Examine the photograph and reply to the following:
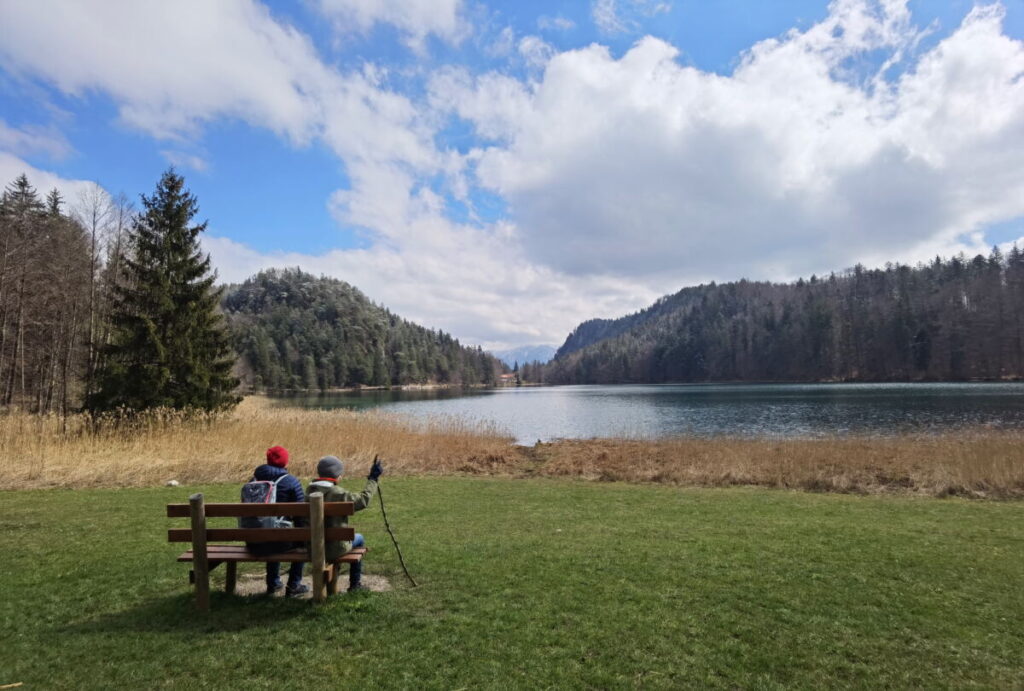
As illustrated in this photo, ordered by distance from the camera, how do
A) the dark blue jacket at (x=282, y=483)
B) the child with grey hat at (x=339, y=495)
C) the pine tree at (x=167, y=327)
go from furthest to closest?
the pine tree at (x=167, y=327)
the dark blue jacket at (x=282, y=483)
the child with grey hat at (x=339, y=495)

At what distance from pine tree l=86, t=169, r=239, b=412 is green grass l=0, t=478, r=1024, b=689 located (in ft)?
46.0

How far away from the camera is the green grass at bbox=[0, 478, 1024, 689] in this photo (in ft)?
13.9

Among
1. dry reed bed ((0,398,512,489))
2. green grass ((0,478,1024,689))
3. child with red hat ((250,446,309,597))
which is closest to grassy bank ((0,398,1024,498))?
dry reed bed ((0,398,512,489))

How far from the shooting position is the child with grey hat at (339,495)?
5453mm

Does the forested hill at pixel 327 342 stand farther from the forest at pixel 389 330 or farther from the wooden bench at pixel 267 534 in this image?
the wooden bench at pixel 267 534

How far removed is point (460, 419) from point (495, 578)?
69.0ft

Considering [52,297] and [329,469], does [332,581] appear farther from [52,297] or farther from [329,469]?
[52,297]

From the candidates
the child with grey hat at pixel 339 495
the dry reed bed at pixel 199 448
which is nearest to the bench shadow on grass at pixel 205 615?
the child with grey hat at pixel 339 495

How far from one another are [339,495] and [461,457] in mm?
14647

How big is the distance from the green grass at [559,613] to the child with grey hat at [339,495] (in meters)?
0.32

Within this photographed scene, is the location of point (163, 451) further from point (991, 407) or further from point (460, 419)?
point (991, 407)

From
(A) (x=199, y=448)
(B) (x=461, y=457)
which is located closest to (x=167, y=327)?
(A) (x=199, y=448)

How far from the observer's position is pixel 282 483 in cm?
577

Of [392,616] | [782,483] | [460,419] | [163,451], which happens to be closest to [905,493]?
[782,483]
